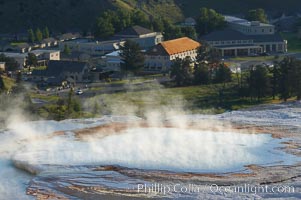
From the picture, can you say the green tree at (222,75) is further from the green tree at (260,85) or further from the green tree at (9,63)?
the green tree at (9,63)

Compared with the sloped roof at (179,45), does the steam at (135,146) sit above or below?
below

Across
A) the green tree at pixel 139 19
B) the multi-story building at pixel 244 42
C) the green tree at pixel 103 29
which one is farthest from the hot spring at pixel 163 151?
the green tree at pixel 139 19

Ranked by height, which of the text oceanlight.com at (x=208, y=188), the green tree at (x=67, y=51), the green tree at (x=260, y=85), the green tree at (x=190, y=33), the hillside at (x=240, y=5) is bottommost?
the text oceanlight.com at (x=208, y=188)

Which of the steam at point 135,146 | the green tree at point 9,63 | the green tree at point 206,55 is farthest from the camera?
the green tree at point 9,63

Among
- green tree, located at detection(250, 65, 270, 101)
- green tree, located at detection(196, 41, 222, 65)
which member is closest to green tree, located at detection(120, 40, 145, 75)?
green tree, located at detection(196, 41, 222, 65)

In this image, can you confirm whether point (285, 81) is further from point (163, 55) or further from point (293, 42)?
point (293, 42)

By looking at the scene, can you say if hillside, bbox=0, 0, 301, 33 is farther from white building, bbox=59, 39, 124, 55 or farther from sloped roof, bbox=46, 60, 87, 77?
sloped roof, bbox=46, 60, 87, 77
